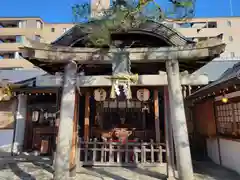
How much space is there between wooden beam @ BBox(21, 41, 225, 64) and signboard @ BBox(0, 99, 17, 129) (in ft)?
21.0

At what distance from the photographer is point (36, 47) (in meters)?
5.34

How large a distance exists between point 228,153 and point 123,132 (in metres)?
4.52

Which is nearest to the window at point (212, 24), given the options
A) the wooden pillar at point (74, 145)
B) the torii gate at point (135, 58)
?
the torii gate at point (135, 58)

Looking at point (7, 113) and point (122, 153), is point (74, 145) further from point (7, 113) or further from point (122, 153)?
point (7, 113)

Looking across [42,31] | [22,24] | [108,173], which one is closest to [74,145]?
[108,173]

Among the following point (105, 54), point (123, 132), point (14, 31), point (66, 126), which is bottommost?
point (123, 132)

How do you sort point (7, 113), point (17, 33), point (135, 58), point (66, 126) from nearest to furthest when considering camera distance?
1. point (66, 126)
2. point (135, 58)
3. point (7, 113)
4. point (17, 33)

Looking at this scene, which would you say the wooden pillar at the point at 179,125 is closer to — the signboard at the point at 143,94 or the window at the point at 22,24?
the signboard at the point at 143,94

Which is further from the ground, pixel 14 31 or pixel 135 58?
pixel 14 31

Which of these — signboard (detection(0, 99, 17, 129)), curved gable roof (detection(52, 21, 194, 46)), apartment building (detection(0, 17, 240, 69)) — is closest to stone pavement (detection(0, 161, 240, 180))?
signboard (detection(0, 99, 17, 129))

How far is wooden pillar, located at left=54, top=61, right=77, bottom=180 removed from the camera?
16.3 feet

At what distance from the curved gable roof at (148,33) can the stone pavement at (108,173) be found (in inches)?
174

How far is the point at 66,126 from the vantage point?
5188 millimetres

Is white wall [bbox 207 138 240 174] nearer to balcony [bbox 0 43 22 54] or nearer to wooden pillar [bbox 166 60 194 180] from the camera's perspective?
wooden pillar [bbox 166 60 194 180]
